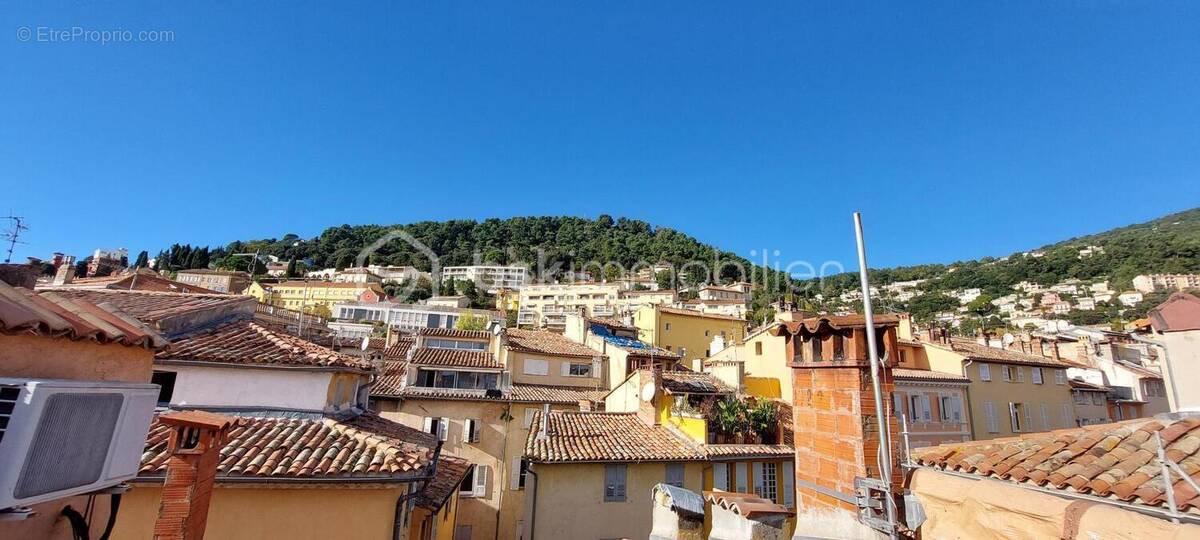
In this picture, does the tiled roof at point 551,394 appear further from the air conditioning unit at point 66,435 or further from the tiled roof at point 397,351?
the air conditioning unit at point 66,435

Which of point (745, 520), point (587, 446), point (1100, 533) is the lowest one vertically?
point (587, 446)

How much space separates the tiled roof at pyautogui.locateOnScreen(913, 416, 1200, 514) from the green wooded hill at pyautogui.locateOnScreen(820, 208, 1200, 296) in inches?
4686

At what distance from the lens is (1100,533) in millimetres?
3527

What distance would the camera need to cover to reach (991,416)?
2688 cm

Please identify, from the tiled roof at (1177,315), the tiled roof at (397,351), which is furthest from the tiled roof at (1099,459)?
the tiled roof at (397,351)

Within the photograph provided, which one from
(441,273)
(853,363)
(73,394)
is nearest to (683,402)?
(853,363)

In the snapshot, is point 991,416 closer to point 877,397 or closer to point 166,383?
point 877,397

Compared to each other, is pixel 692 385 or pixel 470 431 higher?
pixel 692 385

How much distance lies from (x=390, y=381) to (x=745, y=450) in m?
18.0

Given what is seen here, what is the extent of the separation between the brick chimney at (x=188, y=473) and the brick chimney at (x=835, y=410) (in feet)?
25.2

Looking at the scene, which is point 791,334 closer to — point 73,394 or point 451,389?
point 73,394

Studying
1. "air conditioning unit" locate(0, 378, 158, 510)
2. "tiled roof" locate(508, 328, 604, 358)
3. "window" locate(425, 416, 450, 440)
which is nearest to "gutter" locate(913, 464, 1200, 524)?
"air conditioning unit" locate(0, 378, 158, 510)

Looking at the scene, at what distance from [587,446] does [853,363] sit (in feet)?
42.5

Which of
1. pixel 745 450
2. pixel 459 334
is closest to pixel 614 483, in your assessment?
pixel 745 450
